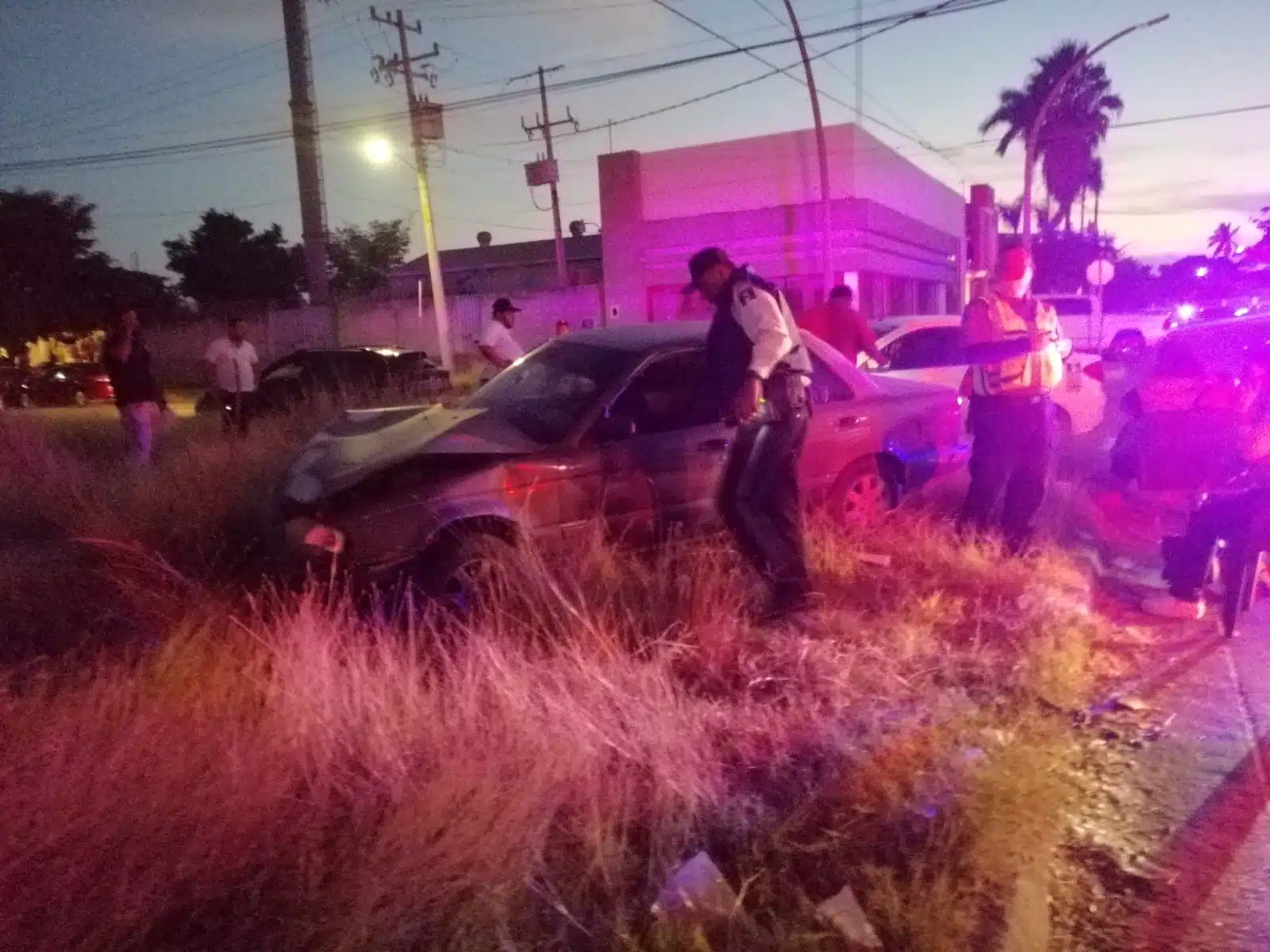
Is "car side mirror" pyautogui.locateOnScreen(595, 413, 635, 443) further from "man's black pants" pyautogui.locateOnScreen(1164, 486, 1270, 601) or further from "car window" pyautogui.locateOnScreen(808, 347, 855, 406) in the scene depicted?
"man's black pants" pyautogui.locateOnScreen(1164, 486, 1270, 601)

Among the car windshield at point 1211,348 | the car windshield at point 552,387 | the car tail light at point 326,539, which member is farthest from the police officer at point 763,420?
the car windshield at point 1211,348

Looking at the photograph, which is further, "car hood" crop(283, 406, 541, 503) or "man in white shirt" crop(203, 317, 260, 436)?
"man in white shirt" crop(203, 317, 260, 436)

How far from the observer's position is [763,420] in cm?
440

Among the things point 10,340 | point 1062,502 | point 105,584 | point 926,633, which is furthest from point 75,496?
point 10,340

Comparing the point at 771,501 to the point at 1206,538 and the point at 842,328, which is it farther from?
the point at 842,328

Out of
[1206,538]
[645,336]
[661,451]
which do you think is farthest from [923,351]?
[661,451]

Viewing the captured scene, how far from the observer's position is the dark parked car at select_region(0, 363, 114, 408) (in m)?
24.0

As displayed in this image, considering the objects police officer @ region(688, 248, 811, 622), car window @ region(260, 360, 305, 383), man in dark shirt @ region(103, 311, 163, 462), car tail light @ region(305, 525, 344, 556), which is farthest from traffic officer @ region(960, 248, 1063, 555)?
car window @ region(260, 360, 305, 383)

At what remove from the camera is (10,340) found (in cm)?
3159

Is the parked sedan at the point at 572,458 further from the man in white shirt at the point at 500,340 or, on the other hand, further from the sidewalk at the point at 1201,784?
the man in white shirt at the point at 500,340

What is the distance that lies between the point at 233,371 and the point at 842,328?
691cm

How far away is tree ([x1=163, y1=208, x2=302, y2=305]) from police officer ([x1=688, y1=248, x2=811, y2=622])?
4527 cm

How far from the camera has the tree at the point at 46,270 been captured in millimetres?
31078

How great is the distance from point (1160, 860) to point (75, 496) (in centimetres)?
650
